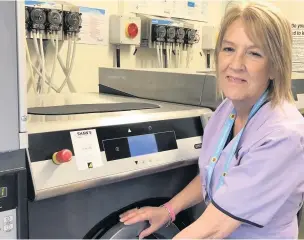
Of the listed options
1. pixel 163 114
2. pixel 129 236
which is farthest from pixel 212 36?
pixel 129 236

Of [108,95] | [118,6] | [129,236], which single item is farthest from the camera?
[118,6]

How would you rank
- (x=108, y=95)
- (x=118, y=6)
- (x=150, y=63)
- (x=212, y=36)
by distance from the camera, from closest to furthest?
(x=108, y=95) < (x=118, y=6) < (x=150, y=63) < (x=212, y=36)

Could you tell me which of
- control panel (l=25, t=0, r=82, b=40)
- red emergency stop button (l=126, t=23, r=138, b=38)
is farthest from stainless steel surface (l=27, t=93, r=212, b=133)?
red emergency stop button (l=126, t=23, r=138, b=38)

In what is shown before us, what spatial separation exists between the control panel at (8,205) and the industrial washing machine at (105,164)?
4 cm

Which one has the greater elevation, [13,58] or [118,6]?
[118,6]

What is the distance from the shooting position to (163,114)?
3.40 ft

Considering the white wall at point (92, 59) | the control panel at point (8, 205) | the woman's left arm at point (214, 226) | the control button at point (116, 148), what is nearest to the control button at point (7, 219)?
the control panel at point (8, 205)

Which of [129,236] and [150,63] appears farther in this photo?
[150,63]

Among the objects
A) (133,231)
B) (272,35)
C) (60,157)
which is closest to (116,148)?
(60,157)

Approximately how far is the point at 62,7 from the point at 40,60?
0.23 meters

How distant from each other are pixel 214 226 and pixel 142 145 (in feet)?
0.82

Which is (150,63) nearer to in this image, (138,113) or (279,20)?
(138,113)

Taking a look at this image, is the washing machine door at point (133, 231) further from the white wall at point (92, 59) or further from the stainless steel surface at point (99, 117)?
the white wall at point (92, 59)

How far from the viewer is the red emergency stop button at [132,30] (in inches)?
72.0
